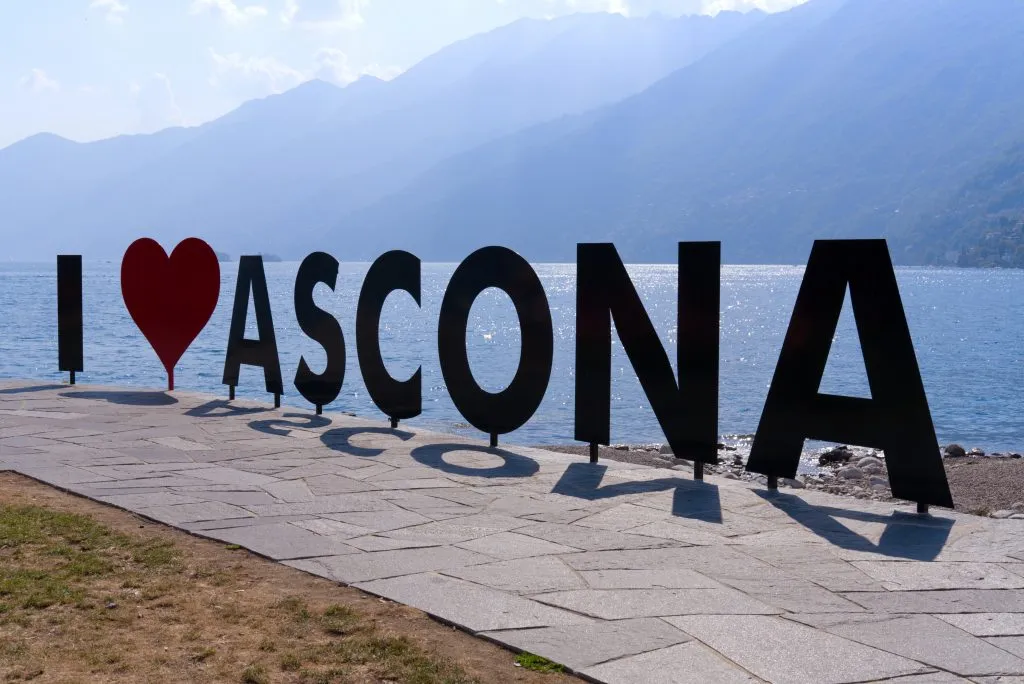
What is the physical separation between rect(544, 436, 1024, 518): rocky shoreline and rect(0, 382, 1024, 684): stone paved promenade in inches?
156

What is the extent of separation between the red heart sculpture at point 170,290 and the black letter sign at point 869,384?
7808 millimetres

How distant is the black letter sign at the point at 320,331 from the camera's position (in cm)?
1112

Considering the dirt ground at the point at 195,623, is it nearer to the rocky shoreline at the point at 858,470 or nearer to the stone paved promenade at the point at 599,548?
the stone paved promenade at the point at 599,548

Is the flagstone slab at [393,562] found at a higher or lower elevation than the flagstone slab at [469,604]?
higher

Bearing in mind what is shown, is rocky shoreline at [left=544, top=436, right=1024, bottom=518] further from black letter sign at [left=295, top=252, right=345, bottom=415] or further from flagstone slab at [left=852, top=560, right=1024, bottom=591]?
flagstone slab at [left=852, top=560, right=1024, bottom=591]

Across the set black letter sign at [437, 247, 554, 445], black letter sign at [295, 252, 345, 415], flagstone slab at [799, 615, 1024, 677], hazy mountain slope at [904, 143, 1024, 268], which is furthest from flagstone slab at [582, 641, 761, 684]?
hazy mountain slope at [904, 143, 1024, 268]

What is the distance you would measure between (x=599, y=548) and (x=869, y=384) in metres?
2.72

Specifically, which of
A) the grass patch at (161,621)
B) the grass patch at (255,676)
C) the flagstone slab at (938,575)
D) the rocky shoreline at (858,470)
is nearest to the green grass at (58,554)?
the grass patch at (161,621)

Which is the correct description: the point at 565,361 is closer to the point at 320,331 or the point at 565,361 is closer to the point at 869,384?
the point at 320,331

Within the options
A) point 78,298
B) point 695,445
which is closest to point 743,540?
Result: point 695,445

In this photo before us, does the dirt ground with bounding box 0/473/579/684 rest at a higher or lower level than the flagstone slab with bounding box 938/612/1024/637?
higher

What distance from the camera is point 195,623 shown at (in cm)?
418

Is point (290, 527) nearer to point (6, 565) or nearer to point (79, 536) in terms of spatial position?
point (79, 536)

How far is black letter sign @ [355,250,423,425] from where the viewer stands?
10.4 meters
